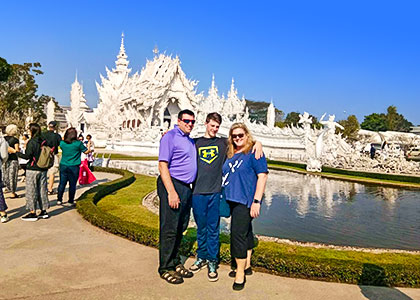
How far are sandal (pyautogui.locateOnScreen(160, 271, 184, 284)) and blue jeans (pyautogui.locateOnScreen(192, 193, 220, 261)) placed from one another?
493 millimetres

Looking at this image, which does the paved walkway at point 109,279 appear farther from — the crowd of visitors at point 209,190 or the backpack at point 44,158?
the backpack at point 44,158

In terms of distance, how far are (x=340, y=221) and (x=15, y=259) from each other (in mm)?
7090

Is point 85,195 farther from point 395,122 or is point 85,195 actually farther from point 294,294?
point 395,122

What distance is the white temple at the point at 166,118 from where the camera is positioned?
24.3 meters

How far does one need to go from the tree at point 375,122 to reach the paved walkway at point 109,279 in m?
87.3

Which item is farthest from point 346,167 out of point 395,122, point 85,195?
point 395,122

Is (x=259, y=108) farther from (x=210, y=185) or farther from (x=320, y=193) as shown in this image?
(x=210, y=185)

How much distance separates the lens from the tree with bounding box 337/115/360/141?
5166cm

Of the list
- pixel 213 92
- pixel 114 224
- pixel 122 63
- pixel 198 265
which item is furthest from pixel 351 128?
pixel 198 265

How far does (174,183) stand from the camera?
14.0 feet

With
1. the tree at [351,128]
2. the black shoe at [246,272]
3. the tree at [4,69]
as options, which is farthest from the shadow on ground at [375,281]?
the tree at [351,128]

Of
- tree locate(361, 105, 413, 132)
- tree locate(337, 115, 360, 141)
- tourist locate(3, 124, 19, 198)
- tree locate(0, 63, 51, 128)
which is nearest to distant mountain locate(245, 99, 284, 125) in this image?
tree locate(361, 105, 413, 132)

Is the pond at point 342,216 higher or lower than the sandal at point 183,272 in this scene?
lower

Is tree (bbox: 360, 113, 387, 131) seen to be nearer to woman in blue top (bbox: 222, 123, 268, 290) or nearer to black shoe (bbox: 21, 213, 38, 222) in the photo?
black shoe (bbox: 21, 213, 38, 222)
